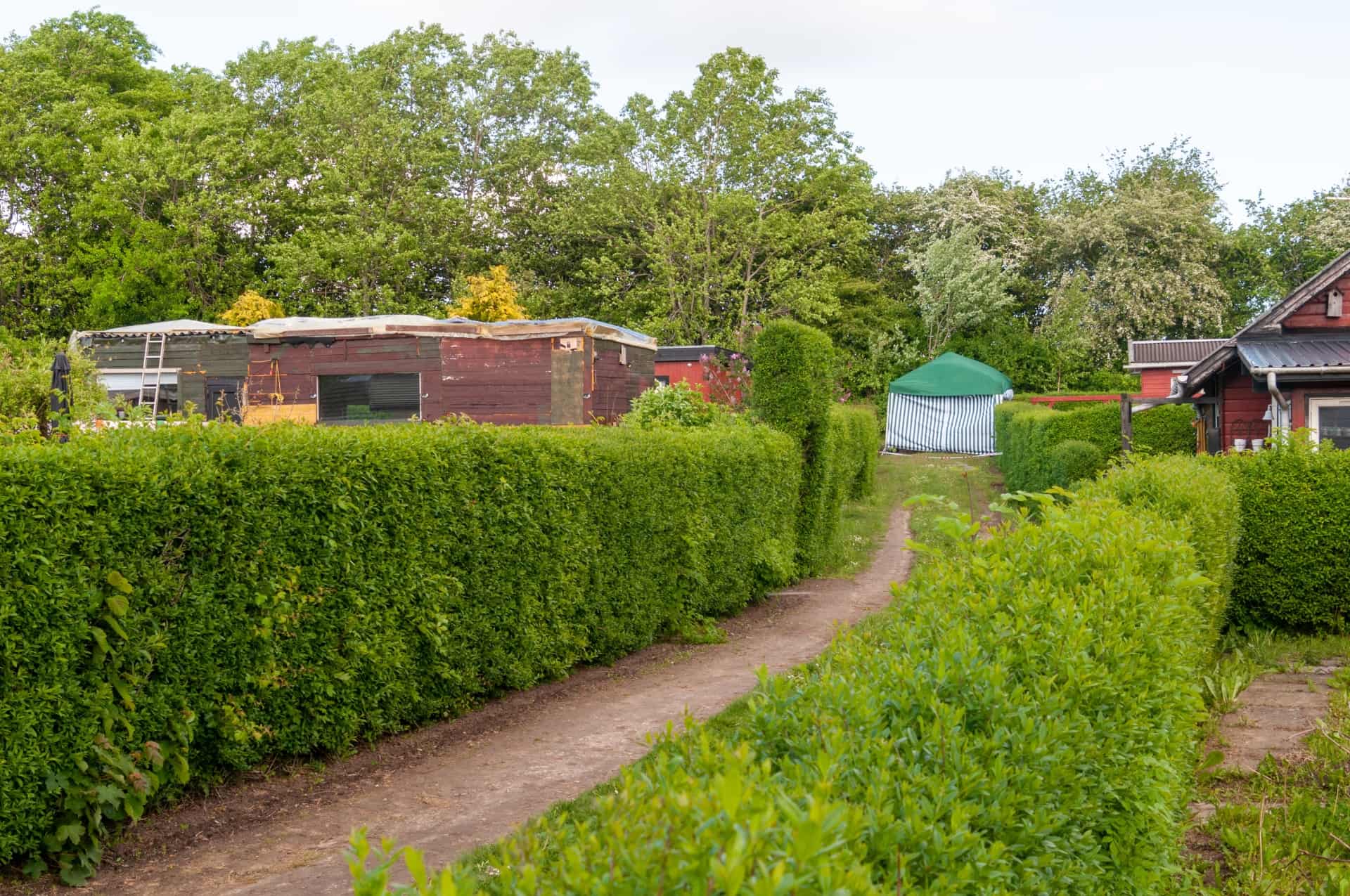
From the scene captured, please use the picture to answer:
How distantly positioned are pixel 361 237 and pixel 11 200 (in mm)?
13594

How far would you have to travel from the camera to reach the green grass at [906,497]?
16719 mm

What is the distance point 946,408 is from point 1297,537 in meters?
25.7

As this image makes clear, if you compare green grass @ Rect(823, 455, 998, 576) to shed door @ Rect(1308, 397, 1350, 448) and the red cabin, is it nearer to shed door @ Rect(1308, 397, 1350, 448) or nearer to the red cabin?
the red cabin

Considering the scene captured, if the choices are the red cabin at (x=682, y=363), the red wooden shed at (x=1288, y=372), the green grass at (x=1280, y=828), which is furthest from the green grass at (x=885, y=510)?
the red cabin at (x=682, y=363)

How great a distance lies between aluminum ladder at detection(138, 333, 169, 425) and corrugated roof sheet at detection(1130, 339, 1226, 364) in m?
32.1

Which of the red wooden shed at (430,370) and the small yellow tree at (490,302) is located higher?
the small yellow tree at (490,302)

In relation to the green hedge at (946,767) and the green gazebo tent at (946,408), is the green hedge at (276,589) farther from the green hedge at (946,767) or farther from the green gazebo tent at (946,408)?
the green gazebo tent at (946,408)

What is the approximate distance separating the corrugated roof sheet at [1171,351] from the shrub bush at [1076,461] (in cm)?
2220

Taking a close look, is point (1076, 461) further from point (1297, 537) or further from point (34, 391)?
point (34, 391)

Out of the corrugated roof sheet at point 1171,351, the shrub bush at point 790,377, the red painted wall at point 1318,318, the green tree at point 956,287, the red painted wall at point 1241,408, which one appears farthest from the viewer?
the green tree at point 956,287

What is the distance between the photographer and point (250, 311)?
36031mm

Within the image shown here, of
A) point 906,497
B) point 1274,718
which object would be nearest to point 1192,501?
point 1274,718

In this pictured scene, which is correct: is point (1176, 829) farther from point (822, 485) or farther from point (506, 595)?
point (822, 485)

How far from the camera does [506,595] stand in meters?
8.00
